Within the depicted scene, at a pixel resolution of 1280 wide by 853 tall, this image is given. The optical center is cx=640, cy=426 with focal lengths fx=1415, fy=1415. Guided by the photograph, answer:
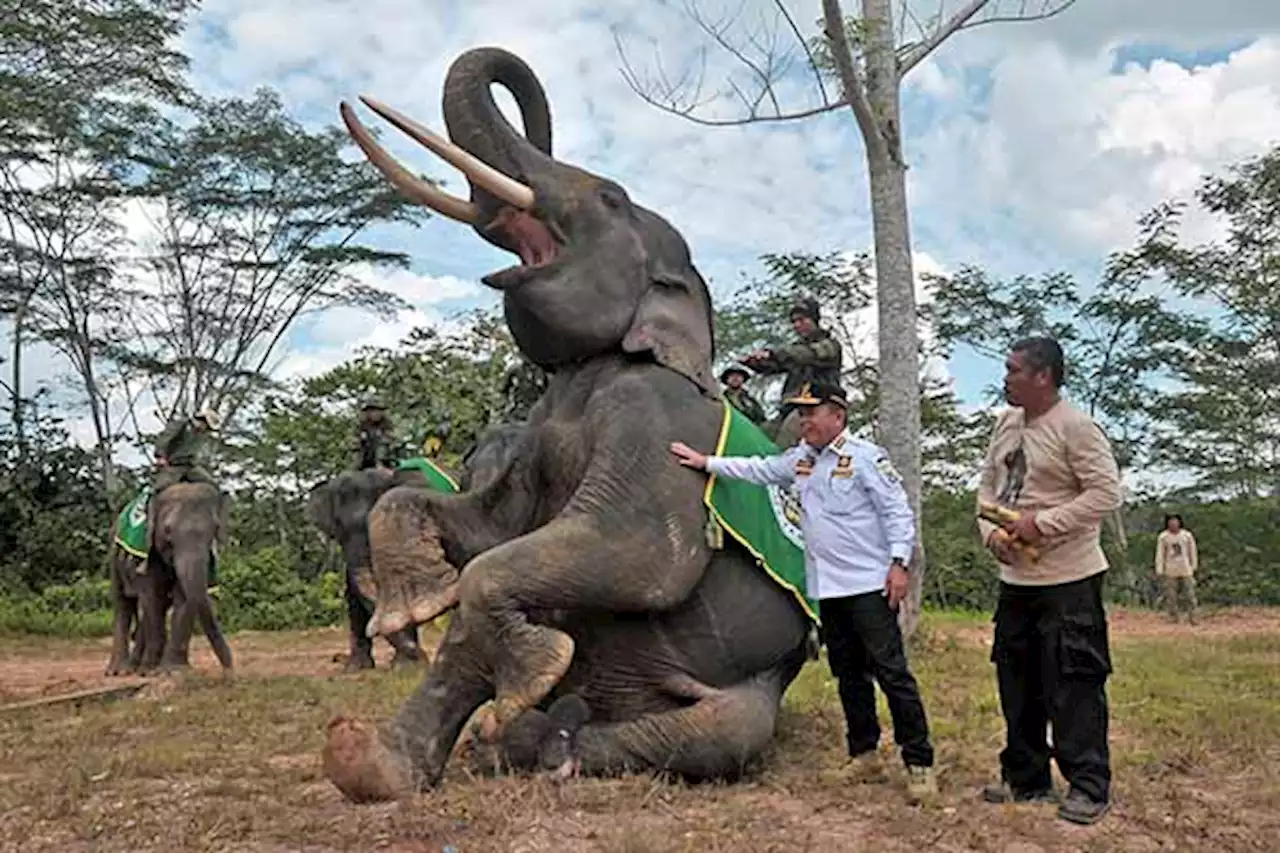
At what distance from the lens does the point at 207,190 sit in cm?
2480

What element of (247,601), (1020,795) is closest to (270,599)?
(247,601)

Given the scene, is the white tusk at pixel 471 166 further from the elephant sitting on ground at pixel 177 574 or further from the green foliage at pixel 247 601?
the green foliage at pixel 247 601

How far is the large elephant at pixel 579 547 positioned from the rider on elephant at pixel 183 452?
5670 mm

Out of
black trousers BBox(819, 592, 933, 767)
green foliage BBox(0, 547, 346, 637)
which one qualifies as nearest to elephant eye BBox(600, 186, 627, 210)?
black trousers BBox(819, 592, 933, 767)

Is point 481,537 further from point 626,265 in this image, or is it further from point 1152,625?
point 1152,625

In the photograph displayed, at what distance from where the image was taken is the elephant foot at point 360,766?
4.44 meters

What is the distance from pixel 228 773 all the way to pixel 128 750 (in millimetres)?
879

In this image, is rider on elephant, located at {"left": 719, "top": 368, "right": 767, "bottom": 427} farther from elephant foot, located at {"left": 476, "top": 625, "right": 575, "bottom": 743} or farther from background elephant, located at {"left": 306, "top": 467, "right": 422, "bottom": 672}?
elephant foot, located at {"left": 476, "top": 625, "right": 575, "bottom": 743}

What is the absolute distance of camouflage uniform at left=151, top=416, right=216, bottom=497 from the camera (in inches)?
412

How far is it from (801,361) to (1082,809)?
3.92 metres

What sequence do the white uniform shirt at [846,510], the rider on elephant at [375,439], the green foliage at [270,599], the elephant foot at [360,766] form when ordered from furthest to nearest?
the green foliage at [270,599] → the rider on elephant at [375,439] → the white uniform shirt at [846,510] → the elephant foot at [360,766]

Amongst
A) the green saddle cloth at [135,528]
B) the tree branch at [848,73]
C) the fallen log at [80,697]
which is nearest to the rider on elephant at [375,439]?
the green saddle cloth at [135,528]

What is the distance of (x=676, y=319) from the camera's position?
5273 millimetres

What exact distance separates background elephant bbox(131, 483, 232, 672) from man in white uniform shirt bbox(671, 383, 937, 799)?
5976 millimetres
